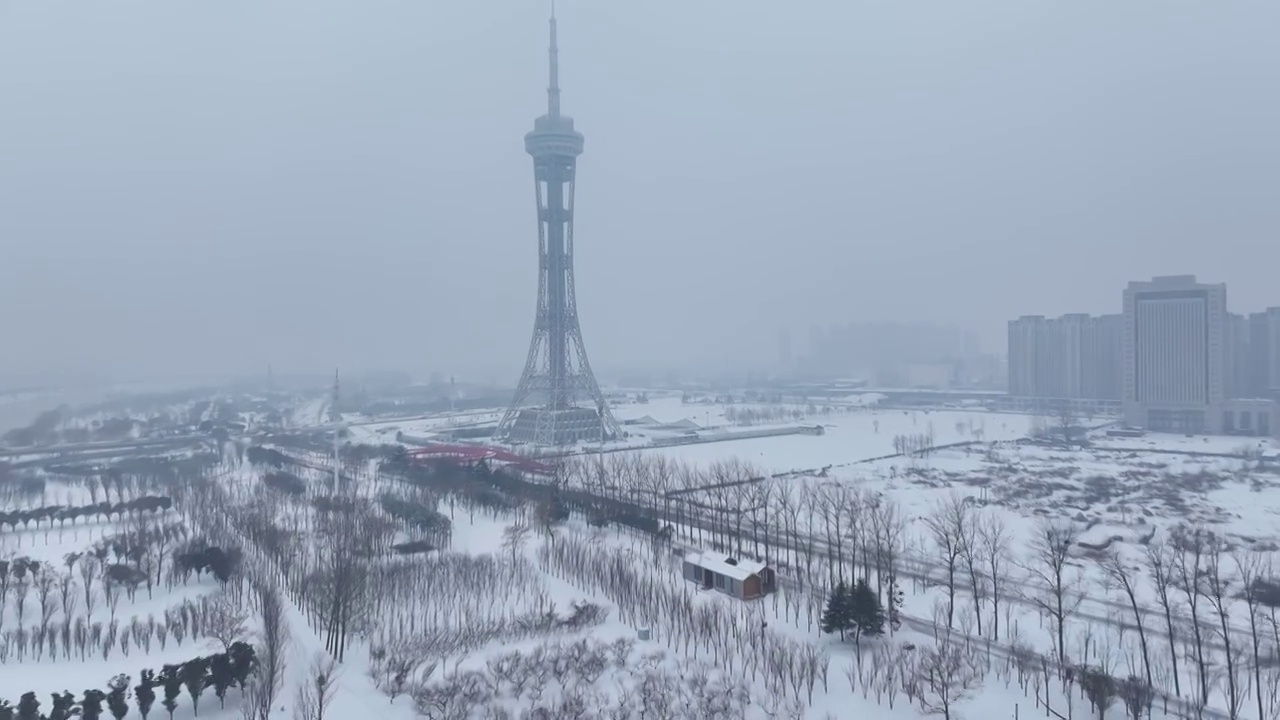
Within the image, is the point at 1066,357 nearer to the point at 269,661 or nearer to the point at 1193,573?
the point at 1193,573

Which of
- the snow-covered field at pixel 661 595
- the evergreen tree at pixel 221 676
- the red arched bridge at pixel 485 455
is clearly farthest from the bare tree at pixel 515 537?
the red arched bridge at pixel 485 455

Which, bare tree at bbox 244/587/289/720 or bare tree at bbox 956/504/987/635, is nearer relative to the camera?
bare tree at bbox 244/587/289/720

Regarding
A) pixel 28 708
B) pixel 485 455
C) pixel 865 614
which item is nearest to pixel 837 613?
pixel 865 614

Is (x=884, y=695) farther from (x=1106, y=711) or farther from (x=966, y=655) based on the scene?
(x=1106, y=711)

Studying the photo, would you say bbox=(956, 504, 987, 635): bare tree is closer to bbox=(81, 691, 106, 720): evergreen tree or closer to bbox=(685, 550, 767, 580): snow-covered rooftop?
bbox=(685, 550, 767, 580): snow-covered rooftop

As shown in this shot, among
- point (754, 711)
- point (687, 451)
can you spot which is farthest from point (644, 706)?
point (687, 451)

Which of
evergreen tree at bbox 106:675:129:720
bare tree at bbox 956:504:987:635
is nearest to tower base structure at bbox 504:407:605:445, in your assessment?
bare tree at bbox 956:504:987:635
